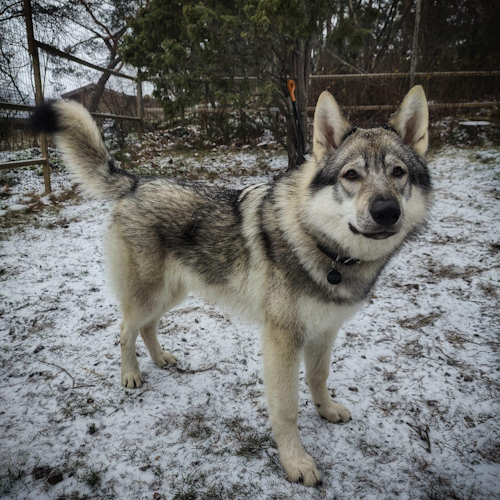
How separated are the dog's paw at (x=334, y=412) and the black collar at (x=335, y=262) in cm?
98

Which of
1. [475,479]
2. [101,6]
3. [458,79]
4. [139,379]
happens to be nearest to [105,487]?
[139,379]

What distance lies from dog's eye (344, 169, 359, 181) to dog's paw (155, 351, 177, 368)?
2044 mm

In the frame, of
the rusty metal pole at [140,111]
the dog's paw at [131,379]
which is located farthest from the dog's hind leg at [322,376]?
the rusty metal pole at [140,111]

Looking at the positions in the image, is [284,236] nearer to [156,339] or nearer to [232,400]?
[232,400]

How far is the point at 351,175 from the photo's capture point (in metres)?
1.71

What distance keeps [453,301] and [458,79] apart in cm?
857

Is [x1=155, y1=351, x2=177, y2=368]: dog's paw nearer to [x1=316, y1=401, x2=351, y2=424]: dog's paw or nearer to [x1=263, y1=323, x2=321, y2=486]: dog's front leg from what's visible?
[x1=263, y1=323, x2=321, y2=486]: dog's front leg

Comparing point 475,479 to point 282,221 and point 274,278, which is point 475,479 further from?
point 282,221

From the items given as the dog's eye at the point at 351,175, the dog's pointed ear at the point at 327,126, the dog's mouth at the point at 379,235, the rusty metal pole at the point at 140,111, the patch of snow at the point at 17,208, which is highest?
the rusty metal pole at the point at 140,111

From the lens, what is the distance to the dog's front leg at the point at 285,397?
1.77 m

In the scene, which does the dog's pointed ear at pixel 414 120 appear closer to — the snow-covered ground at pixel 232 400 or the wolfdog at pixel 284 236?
the wolfdog at pixel 284 236

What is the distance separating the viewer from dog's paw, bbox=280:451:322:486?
173 centimetres

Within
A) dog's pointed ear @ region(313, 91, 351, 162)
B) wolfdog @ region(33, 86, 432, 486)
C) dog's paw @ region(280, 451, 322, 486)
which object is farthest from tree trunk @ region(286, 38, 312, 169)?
dog's paw @ region(280, 451, 322, 486)

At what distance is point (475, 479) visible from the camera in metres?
1.70
